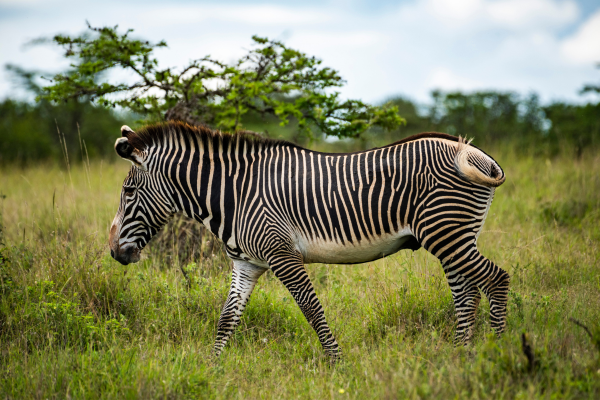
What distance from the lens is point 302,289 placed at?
3.84m

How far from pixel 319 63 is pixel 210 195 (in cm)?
331

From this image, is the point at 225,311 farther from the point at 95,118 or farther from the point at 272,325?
the point at 95,118

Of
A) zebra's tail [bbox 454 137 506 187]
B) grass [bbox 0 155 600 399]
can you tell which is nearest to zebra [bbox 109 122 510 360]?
zebra's tail [bbox 454 137 506 187]

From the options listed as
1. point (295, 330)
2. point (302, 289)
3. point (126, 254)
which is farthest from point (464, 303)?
point (126, 254)

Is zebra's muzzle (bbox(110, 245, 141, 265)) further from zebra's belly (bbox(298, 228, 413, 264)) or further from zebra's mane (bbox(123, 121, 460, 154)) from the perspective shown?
zebra's belly (bbox(298, 228, 413, 264))

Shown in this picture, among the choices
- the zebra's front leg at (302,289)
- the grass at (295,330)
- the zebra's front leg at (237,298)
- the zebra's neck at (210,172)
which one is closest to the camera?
the grass at (295,330)

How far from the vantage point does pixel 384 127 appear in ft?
22.1

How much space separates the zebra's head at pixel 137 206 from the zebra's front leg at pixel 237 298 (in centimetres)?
91

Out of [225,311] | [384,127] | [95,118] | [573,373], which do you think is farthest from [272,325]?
[95,118]

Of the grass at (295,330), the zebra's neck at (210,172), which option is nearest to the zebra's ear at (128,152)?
the zebra's neck at (210,172)

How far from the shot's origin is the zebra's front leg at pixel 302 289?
3.83 metres

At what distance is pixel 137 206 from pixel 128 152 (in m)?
0.52

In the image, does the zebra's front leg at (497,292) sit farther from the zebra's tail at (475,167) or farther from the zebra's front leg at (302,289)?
the zebra's front leg at (302,289)

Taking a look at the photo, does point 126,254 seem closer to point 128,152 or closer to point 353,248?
point 128,152
